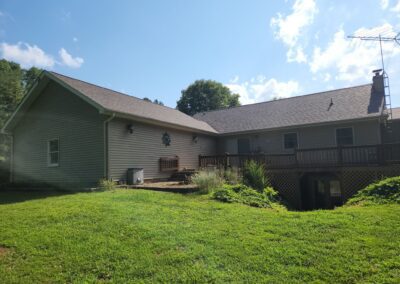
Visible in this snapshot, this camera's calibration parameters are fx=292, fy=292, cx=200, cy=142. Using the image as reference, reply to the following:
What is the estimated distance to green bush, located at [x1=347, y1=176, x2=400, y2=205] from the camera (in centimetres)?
754

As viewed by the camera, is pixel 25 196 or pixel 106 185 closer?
pixel 25 196

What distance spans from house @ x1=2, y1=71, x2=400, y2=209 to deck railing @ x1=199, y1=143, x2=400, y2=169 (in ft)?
0.15

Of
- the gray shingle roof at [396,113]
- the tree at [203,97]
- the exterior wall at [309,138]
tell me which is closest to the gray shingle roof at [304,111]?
the exterior wall at [309,138]

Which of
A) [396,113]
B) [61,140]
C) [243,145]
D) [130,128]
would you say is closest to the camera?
[130,128]

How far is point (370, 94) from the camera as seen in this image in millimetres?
16625

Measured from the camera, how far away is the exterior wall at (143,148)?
38.3ft

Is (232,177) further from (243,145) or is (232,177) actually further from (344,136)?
(344,136)

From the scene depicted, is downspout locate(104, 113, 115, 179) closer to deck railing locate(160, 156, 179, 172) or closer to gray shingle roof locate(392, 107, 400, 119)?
deck railing locate(160, 156, 179, 172)

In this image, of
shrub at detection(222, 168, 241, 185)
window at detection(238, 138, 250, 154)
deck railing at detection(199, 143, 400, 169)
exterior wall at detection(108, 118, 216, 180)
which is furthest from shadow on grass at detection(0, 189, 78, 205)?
window at detection(238, 138, 250, 154)

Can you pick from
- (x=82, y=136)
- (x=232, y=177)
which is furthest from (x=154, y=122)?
(x=232, y=177)

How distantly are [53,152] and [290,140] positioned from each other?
41.5 feet

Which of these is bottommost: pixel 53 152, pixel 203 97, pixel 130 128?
pixel 53 152

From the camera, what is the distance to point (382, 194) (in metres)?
8.04

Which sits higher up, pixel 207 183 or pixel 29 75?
pixel 29 75
